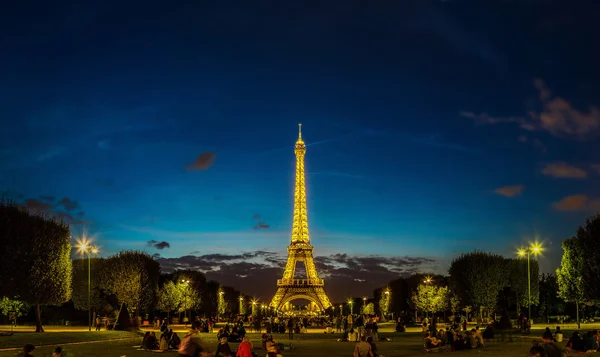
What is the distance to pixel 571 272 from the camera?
62375 mm

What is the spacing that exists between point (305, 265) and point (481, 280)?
71176 millimetres

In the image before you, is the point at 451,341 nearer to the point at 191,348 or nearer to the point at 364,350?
the point at 364,350

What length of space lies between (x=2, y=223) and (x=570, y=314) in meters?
77.6

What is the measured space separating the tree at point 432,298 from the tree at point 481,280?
18.1ft

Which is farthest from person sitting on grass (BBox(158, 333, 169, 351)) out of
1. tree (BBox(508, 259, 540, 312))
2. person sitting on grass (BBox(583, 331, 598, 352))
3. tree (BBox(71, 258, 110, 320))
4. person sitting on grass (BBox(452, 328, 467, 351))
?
tree (BBox(508, 259, 540, 312))

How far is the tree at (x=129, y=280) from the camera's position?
81.2 meters

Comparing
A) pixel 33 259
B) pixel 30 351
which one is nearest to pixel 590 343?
pixel 30 351

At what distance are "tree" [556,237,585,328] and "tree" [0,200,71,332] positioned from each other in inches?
1776

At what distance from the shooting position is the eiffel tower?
14675 centimetres

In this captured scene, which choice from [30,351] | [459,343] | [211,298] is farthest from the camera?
[211,298]

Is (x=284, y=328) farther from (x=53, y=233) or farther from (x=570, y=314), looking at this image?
(x=570, y=314)

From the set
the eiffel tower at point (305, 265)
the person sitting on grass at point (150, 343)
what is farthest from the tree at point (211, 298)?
the person sitting on grass at point (150, 343)

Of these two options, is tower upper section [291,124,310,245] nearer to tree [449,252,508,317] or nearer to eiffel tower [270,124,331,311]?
eiffel tower [270,124,331,311]

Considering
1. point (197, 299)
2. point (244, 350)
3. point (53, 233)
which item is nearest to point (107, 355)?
point (244, 350)
